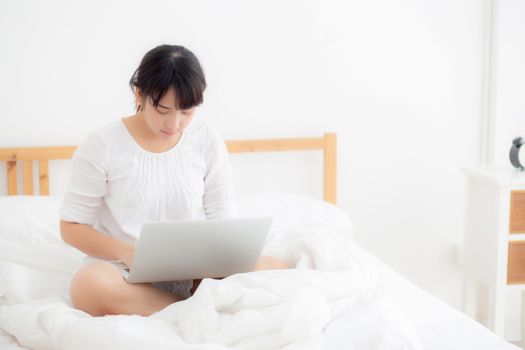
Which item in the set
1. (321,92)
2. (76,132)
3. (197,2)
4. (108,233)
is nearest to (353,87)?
(321,92)

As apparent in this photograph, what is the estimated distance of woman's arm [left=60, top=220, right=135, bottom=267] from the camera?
1.39 metres

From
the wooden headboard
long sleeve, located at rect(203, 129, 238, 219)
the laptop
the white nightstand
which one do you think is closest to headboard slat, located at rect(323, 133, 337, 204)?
the wooden headboard

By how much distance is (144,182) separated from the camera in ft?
4.81

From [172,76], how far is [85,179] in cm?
35

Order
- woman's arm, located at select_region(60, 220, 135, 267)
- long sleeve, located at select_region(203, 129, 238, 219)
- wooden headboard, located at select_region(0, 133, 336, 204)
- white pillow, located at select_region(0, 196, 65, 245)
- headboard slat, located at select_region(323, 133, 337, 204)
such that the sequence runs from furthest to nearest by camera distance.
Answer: headboard slat, located at select_region(323, 133, 337, 204) < wooden headboard, located at select_region(0, 133, 336, 204) < white pillow, located at select_region(0, 196, 65, 245) < long sleeve, located at select_region(203, 129, 238, 219) < woman's arm, located at select_region(60, 220, 135, 267)

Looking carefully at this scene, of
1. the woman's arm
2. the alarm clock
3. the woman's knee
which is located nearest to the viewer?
the woman's knee

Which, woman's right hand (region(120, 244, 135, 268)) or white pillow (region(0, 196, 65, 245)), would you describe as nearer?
woman's right hand (region(120, 244, 135, 268))

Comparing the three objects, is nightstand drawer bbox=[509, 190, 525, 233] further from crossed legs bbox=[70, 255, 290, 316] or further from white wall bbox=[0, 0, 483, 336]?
crossed legs bbox=[70, 255, 290, 316]

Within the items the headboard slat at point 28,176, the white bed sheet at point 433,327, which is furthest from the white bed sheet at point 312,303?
the headboard slat at point 28,176

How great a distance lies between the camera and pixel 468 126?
2.58 metres

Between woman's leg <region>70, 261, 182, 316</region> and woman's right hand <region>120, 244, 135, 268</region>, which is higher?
woman's right hand <region>120, 244, 135, 268</region>

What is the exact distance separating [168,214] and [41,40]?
989 mm

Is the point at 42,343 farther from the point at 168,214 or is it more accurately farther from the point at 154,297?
the point at 168,214

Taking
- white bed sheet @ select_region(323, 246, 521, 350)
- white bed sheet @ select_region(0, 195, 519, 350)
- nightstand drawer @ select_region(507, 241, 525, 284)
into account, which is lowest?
nightstand drawer @ select_region(507, 241, 525, 284)
